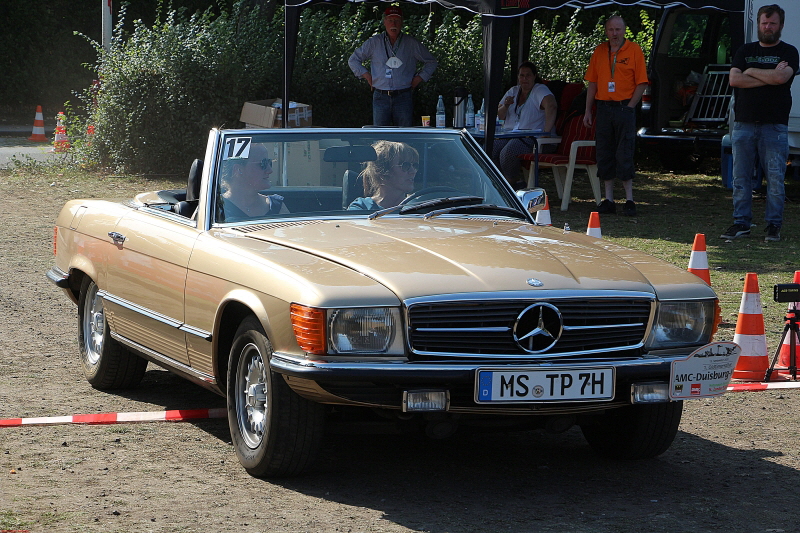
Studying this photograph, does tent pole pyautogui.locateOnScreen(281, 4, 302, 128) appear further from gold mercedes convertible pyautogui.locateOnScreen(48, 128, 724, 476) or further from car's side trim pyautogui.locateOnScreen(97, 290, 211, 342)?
gold mercedes convertible pyautogui.locateOnScreen(48, 128, 724, 476)

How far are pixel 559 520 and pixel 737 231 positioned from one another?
7.90 meters

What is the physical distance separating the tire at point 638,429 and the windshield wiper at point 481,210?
1.14 m

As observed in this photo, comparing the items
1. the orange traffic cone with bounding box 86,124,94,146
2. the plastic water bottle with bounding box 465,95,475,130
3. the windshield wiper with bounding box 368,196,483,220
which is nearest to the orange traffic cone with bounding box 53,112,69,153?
the orange traffic cone with bounding box 86,124,94,146

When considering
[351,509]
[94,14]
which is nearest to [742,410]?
[351,509]

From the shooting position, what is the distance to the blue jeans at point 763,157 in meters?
11.0

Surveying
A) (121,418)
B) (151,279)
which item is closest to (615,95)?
(151,279)

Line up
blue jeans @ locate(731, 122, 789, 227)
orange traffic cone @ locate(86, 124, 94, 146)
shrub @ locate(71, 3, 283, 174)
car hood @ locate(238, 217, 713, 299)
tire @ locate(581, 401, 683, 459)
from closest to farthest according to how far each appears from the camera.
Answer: car hood @ locate(238, 217, 713, 299) → tire @ locate(581, 401, 683, 459) → blue jeans @ locate(731, 122, 789, 227) → shrub @ locate(71, 3, 283, 174) → orange traffic cone @ locate(86, 124, 94, 146)

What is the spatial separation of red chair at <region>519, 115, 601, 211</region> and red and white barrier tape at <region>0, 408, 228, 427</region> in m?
8.11

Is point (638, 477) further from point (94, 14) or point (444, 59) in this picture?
point (94, 14)

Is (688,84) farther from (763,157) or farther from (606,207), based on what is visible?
(763,157)

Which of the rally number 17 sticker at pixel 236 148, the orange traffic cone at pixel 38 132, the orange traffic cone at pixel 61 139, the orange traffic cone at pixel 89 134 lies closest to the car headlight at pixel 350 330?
the rally number 17 sticker at pixel 236 148

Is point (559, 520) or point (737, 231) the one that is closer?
point (559, 520)

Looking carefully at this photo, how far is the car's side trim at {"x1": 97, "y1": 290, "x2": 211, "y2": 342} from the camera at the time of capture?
5.06m

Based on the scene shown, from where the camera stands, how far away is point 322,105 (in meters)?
18.3
